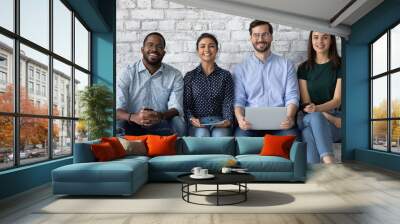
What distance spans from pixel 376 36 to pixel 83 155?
6.69 meters

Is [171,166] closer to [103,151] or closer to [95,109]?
[103,151]

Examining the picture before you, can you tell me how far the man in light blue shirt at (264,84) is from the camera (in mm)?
8289

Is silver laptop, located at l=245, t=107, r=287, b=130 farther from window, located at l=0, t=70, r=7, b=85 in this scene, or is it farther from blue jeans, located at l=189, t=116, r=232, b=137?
window, located at l=0, t=70, r=7, b=85

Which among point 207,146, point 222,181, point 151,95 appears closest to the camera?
point 222,181

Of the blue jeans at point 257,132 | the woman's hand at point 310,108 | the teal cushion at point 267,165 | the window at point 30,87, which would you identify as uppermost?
the window at point 30,87

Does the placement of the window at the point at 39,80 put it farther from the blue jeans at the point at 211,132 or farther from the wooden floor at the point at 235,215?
the blue jeans at the point at 211,132

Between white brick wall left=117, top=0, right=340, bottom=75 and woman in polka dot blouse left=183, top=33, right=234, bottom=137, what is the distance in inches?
6.5

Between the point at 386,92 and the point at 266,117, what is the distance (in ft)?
8.37

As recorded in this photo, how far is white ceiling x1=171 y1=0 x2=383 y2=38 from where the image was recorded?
745cm

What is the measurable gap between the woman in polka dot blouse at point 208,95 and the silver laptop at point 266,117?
1.41ft

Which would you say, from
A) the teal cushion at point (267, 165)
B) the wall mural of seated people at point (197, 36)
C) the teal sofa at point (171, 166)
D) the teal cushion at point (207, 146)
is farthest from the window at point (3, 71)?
the wall mural of seated people at point (197, 36)

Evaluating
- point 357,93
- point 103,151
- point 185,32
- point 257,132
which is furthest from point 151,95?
point 357,93

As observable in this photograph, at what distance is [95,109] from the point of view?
305 inches

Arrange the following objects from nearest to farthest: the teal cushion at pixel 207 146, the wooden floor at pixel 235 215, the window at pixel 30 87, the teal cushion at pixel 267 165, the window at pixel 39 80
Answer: the wooden floor at pixel 235 215, the window at pixel 39 80, the window at pixel 30 87, the teal cushion at pixel 267 165, the teal cushion at pixel 207 146
